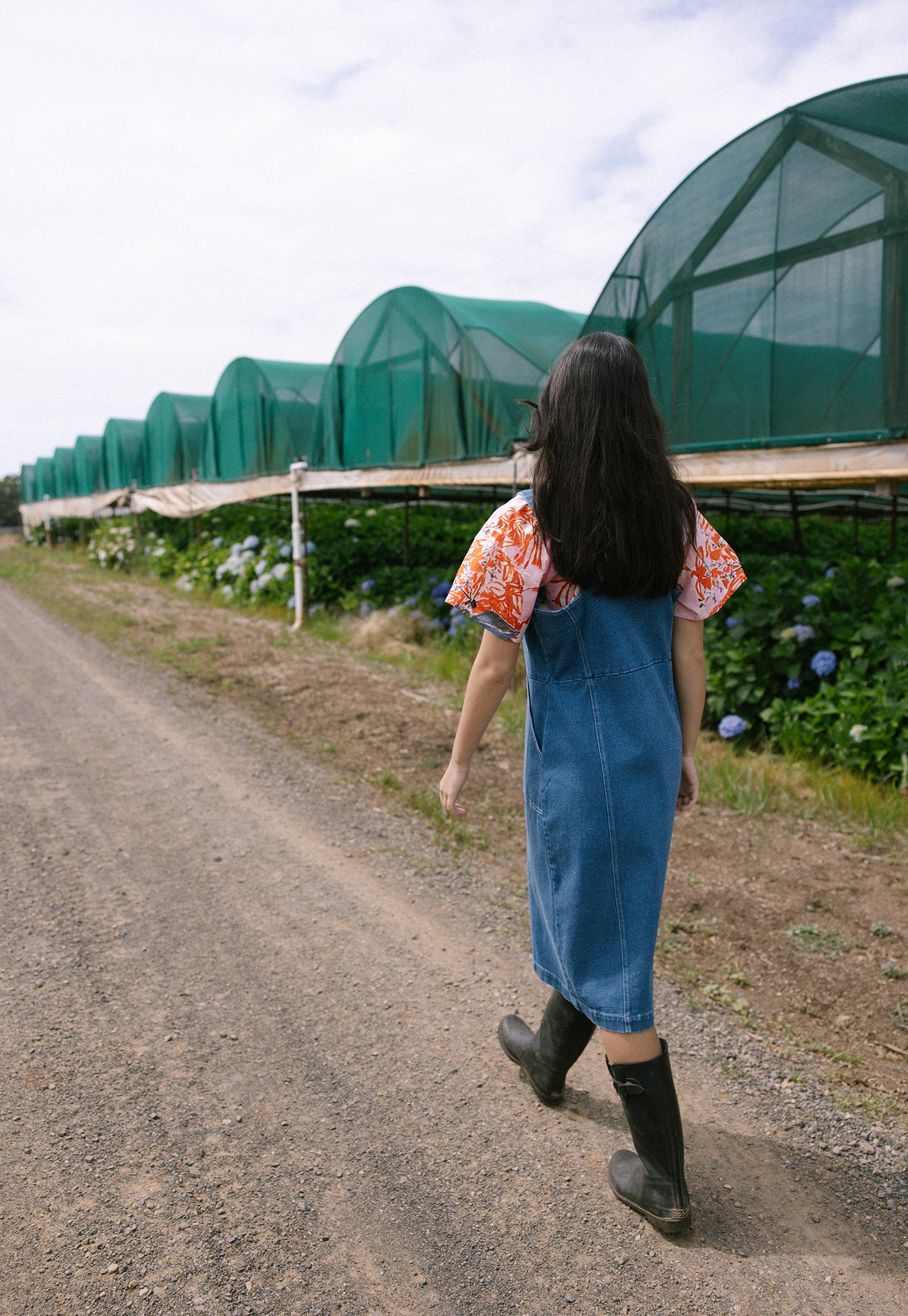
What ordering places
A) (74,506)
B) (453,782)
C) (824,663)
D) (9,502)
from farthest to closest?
(9,502), (74,506), (824,663), (453,782)

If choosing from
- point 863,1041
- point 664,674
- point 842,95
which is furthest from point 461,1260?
point 842,95

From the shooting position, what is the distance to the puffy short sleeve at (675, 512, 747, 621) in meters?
2.09

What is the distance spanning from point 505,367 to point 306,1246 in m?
8.83

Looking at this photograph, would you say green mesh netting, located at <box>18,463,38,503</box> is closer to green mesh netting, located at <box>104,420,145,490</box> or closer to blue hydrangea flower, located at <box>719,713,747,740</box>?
green mesh netting, located at <box>104,420,145,490</box>

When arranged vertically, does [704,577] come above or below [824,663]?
above

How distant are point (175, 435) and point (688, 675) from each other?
1856 cm

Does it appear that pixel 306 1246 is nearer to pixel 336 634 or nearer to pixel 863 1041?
pixel 863 1041

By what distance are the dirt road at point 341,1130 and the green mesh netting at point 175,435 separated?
52.2 ft

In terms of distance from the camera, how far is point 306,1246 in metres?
1.96

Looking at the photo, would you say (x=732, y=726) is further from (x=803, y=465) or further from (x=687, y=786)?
(x=687, y=786)

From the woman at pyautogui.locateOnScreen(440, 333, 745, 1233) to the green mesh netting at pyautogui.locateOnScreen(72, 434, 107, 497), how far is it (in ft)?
81.7

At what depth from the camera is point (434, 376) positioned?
9.94m

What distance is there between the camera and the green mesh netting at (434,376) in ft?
30.8

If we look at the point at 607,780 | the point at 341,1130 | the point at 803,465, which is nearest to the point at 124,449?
the point at 803,465
